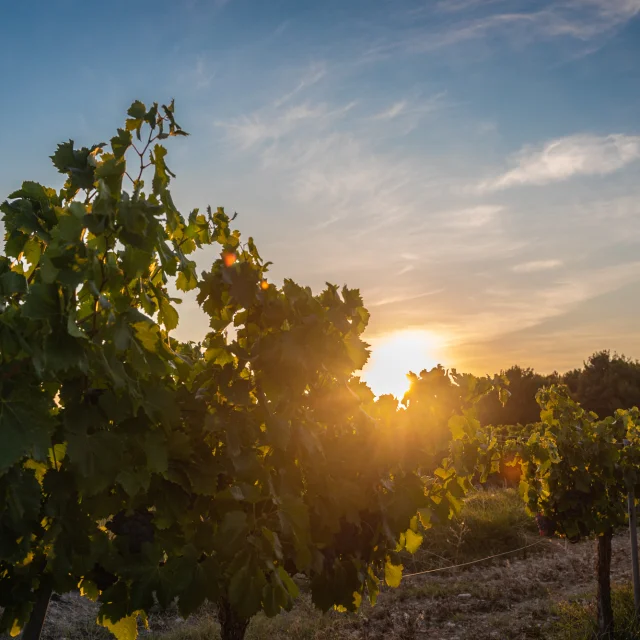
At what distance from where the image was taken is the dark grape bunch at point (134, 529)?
222cm

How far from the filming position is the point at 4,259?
2.33 meters

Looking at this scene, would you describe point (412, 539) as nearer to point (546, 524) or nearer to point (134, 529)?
point (134, 529)

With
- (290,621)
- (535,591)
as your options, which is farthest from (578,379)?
(290,621)

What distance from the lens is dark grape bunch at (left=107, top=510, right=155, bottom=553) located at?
87.6 inches

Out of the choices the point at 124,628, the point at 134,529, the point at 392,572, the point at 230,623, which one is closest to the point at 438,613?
the point at 392,572

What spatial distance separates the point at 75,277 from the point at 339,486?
1.31 meters

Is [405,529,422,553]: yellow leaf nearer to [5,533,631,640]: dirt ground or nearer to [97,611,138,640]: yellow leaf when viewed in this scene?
[97,611,138,640]: yellow leaf

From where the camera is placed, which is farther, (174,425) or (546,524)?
(546,524)

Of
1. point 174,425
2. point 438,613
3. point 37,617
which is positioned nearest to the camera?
point 174,425

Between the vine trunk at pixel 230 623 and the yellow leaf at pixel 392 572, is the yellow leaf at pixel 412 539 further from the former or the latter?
the vine trunk at pixel 230 623

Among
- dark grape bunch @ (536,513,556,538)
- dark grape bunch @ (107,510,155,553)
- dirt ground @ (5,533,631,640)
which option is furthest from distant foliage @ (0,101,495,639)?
dark grape bunch @ (536,513,556,538)

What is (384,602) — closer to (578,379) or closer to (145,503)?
(145,503)

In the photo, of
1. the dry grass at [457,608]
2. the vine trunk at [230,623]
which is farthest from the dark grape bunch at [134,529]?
the dry grass at [457,608]

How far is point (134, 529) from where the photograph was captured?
7.31 feet
